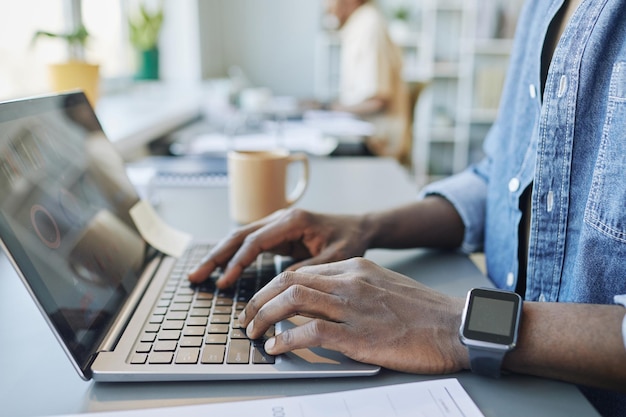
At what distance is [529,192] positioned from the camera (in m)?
0.72

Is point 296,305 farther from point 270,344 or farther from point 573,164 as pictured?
point 573,164

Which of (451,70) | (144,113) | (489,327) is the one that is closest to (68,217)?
(489,327)

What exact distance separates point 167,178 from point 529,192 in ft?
2.46

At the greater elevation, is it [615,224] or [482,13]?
[482,13]

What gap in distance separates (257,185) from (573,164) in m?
0.45

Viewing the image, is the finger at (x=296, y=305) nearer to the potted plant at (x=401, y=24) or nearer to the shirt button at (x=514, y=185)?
the shirt button at (x=514, y=185)

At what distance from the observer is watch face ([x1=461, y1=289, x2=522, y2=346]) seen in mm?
448

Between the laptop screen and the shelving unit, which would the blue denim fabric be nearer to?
the laptop screen

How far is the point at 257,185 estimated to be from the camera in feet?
2.84

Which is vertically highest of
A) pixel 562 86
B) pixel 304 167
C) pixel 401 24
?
pixel 401 24

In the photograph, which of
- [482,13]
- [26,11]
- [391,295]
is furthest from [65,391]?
[482,13]

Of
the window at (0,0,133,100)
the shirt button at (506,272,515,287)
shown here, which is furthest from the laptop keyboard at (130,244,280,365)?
the window at (0,0,133,100)

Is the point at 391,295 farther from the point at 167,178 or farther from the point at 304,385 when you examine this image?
the point at 167,178

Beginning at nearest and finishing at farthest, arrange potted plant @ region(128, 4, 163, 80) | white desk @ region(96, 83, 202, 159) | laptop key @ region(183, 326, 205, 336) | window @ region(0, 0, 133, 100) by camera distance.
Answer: laptop key @ region(183, 326, 205, 336) < window @ region(0, 0, 133, 100) < white desk @ region(96, 83, 202, 159) < potted plant @ region(128, 4, 163, 80)
